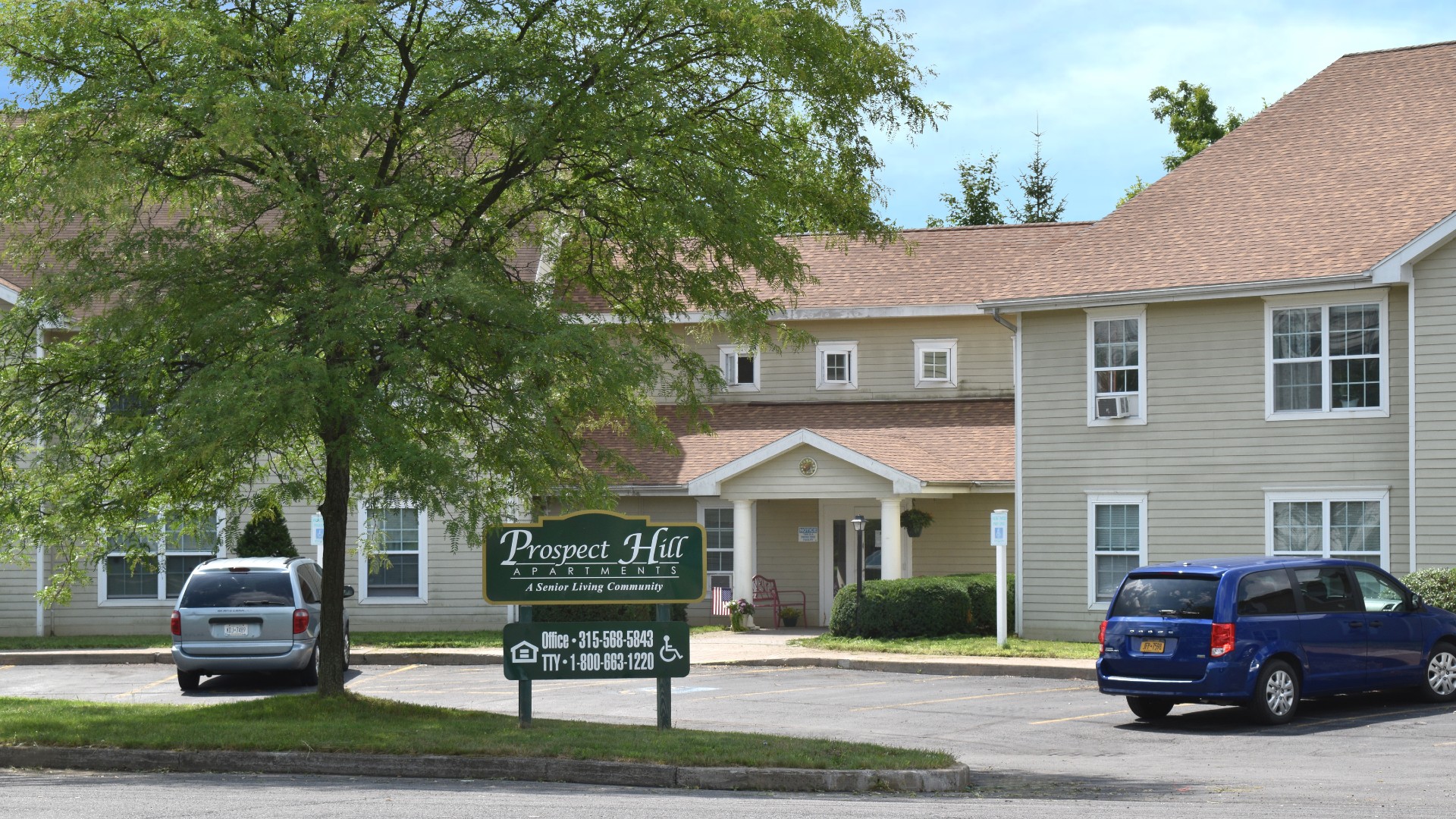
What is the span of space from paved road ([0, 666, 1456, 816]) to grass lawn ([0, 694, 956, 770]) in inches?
56.3

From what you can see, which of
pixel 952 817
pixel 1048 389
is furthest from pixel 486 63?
pixel 1048 389

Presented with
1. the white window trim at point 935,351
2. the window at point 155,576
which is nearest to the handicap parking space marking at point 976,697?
the white window trim at point 935,351

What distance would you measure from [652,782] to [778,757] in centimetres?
100

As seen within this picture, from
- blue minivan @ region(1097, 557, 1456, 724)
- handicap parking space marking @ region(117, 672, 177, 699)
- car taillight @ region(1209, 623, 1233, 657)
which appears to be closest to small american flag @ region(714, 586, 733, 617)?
handicap parking space marking @ region(117, 672, 177, 699)

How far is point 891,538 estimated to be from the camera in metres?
27.3

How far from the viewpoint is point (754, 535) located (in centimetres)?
2900

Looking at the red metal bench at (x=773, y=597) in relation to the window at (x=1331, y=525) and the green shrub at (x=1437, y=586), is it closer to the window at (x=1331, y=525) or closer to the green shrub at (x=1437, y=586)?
the window at (x=1331, y=525)

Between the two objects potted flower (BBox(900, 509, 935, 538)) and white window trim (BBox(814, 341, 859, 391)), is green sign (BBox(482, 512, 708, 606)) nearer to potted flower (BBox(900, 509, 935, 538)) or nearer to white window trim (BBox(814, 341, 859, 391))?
potted flower (BBox(900, 509, 935, 538))

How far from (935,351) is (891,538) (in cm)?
529

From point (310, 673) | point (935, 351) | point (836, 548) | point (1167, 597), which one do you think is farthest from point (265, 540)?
point (1167, 597)

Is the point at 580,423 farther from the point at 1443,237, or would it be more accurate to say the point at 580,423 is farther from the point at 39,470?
the point at 1443,237

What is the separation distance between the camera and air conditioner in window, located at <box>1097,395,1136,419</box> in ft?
79.8

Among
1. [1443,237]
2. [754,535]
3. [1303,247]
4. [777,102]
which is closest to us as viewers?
[777,102]

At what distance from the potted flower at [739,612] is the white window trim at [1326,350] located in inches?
392
